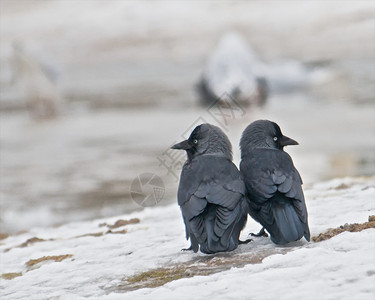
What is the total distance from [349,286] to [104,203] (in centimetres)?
686

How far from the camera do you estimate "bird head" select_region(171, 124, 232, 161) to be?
4.33 meters

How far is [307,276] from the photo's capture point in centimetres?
312

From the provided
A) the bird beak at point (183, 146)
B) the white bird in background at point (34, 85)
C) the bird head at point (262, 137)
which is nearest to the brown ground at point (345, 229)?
the bird head at point (262, 137)

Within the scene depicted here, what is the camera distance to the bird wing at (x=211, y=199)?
3.95 meters

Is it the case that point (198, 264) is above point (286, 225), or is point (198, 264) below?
below

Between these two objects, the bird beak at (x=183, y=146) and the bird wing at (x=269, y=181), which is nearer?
the bird wing at (x=269, y=181)

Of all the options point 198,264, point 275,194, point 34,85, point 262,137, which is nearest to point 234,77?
point 34,85

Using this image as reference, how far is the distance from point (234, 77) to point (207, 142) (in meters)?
17.9

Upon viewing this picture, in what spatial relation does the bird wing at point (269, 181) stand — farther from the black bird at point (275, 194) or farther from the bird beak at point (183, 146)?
the bird beak at point (183, 146)

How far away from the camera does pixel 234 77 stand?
72.2 feet

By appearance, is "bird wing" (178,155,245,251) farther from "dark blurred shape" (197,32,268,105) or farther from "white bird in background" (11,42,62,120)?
"white bird in background" (11,42,62,120)

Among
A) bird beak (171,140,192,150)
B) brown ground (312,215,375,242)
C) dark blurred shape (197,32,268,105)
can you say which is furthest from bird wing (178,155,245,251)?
dark blurred shape (197,32,268,105)

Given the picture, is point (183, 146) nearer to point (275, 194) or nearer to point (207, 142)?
point (207, 142)

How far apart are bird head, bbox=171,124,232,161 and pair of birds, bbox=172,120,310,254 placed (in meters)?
0.05
